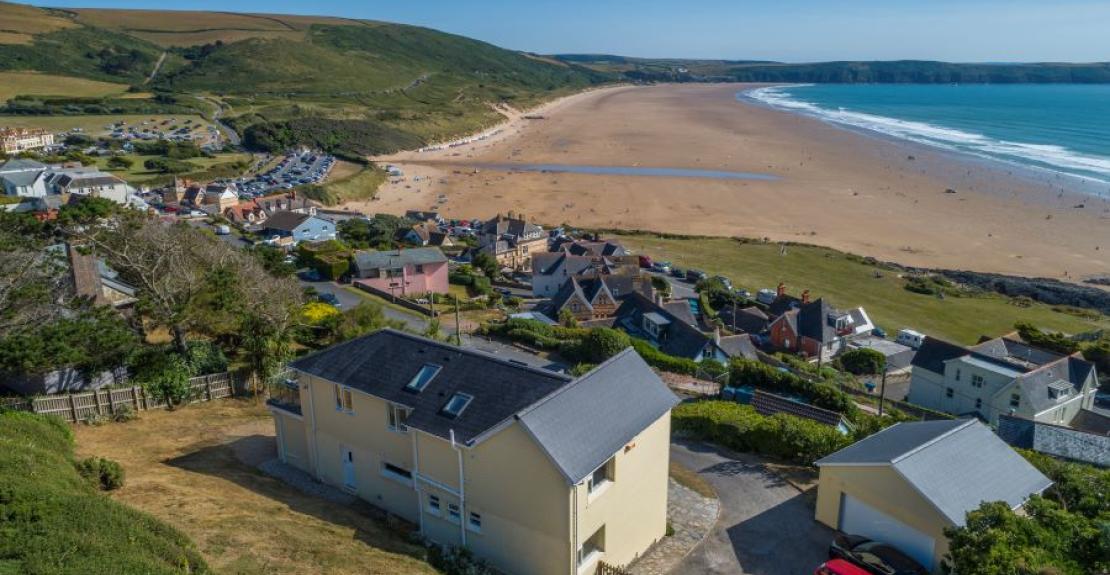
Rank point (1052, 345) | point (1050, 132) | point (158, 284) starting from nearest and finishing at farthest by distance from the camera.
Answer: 1. point (158, 284)
2. point (1052, 345)
3. point (1050, 132)

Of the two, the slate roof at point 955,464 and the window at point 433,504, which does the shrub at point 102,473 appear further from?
the slate roof at point 955,464

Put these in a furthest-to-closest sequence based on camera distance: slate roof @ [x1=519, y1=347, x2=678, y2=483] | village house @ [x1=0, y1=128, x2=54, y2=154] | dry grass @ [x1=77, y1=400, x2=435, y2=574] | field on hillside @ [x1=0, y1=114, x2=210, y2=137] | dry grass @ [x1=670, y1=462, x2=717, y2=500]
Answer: field on hillside @ [x1=0, y1=114, x2=210, y2=137] → village house @ [x1=0, y1=128, x2=54, y2=154] → dry grass @ [x1=670, y1=462, x2=717, y2=500] → slate roof @ [x1=519, y1=347, x2=678, y2=483] → dry grass @ [x1=77, y1=400, x2=435, y2=574]

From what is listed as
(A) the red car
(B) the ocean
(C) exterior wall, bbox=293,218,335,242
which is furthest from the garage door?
(B) the ocean

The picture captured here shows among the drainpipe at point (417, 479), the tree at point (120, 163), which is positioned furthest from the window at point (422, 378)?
the tree at point (120, 163)

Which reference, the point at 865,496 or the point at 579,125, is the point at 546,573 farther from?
the point at 579,125

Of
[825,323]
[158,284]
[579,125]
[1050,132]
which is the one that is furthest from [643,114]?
[158,284]

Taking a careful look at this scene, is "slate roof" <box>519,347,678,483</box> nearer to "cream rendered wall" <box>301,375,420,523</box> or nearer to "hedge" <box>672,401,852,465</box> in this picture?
"cream rendered wall" <box>301,375,420,523</box>
